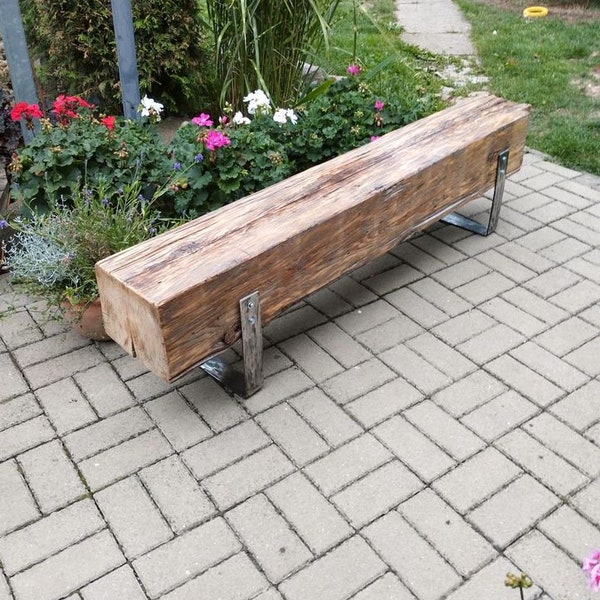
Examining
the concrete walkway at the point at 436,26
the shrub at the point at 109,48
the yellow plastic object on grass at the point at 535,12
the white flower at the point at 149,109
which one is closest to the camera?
the white flower at the point at 149,109

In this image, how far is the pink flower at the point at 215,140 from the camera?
127 inches

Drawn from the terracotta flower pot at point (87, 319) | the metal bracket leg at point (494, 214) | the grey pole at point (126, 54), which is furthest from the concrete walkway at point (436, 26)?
the terracotta flower pot at point (87, 319)

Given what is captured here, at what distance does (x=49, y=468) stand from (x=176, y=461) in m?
0.42

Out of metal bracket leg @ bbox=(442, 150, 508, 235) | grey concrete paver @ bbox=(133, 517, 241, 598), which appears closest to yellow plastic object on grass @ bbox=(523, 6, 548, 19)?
metal bracket leg @ bbox=(442, 150, 508, 235)

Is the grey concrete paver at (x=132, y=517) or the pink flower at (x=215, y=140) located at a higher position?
the pink flower at (x=215, y=140)

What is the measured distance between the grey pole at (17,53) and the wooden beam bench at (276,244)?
132 cm

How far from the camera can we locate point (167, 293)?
2.27 metres

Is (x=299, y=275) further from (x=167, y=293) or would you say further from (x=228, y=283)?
(x=167, y=293)

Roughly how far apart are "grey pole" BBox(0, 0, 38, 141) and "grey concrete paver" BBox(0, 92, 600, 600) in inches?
38.0

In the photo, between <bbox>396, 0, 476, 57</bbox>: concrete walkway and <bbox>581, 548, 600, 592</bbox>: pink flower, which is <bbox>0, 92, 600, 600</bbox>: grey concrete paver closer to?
<bbox>581, 548, 600, 592</bbox>: pink flower

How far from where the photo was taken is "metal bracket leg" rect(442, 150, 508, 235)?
3.60 m

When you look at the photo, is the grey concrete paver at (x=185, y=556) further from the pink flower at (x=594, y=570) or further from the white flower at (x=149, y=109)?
the white flower at (x=149, y=109)

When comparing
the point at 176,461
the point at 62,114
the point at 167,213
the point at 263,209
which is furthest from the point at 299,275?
the point at 62,114

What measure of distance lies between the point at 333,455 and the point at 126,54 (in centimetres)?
222
